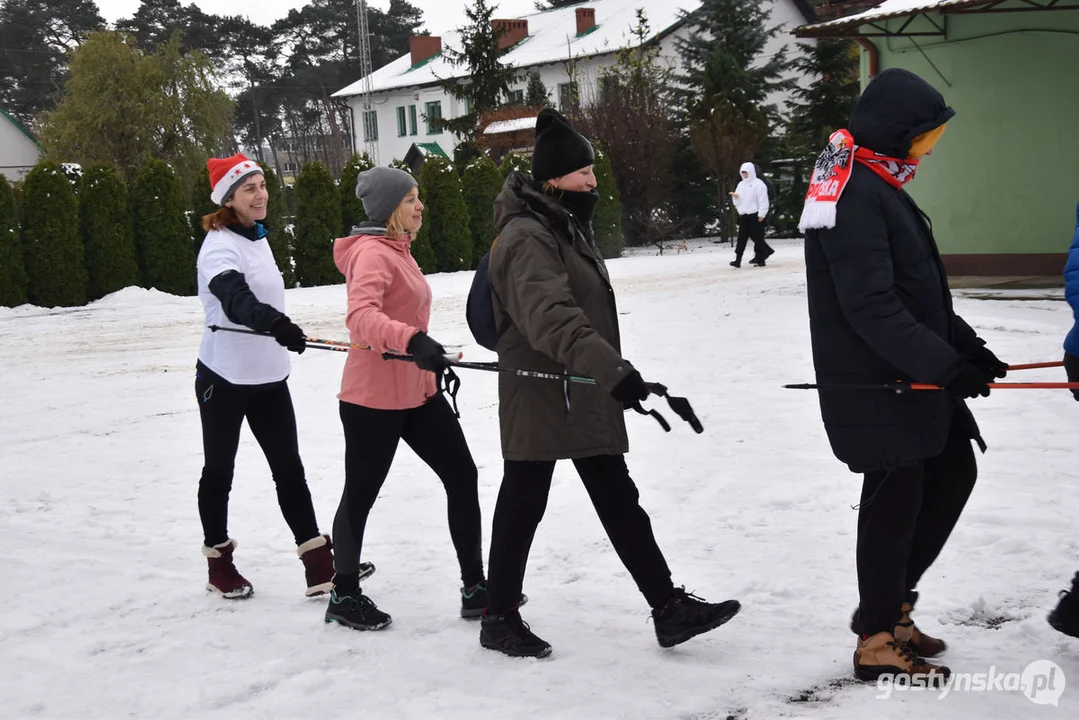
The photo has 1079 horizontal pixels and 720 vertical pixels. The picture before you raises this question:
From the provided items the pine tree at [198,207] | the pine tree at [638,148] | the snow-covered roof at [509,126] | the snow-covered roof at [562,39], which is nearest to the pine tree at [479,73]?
the snow-covered roof at [509,126]

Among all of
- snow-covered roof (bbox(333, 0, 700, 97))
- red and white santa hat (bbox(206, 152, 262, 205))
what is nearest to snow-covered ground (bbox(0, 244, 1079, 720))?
red and white santa hat (bbox(206, 152, 262, 205))

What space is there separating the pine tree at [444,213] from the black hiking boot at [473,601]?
57.1ft

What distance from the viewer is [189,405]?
866cm

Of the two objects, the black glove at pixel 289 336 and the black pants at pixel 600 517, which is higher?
the black glove at pixel 289 336

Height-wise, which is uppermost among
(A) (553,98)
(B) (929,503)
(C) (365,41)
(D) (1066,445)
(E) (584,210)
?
(C) (365,41)

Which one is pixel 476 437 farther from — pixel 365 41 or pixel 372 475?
pixel 365 41

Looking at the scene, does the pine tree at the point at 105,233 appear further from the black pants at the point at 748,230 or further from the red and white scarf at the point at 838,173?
the red and white scarf at the point at 838,173

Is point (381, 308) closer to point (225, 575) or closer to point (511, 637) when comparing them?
point (511, 637)

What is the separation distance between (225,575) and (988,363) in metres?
2.88

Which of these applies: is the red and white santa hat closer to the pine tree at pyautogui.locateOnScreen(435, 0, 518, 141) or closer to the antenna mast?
the pine tree at pyautogui.locateOnScreen(435, 0, 518, 141)

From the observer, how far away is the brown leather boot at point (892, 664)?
10.5 ft

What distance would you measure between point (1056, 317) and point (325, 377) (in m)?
6.59

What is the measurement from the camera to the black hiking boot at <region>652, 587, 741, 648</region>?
356 cm

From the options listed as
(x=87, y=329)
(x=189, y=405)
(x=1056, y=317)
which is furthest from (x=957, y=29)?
(x=87, y=329)
